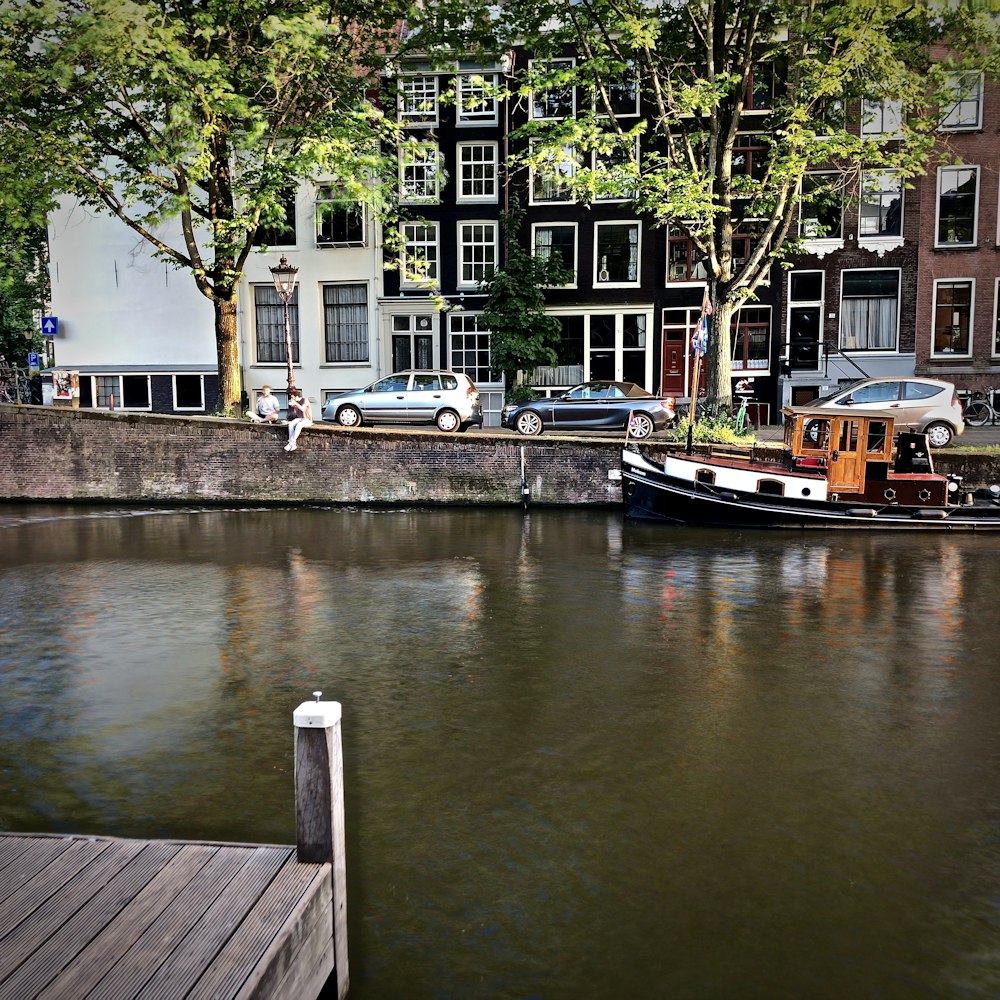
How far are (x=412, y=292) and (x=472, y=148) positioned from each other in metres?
5.22

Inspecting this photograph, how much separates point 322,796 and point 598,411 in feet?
76.6

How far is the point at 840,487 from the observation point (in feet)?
65.8

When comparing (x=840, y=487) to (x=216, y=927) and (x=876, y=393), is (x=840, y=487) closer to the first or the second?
(x=876, y=393)

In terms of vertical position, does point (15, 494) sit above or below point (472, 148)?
below

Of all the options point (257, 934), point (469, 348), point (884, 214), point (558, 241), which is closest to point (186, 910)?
point (257, 934)

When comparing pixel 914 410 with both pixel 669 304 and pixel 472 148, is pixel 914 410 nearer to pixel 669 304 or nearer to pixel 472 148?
pixel 669 304

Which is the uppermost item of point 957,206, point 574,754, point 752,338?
point 957,206

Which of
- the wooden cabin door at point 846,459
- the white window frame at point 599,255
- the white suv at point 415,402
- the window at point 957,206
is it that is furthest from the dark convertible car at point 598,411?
the window at point 957,206

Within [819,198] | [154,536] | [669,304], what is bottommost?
[154,536]

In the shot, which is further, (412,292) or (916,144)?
(412,292)

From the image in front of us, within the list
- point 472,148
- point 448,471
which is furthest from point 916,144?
point 472,148

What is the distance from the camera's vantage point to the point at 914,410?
2452 cm

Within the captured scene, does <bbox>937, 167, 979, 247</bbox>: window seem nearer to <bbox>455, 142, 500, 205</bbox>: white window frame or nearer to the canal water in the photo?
<bbox>455, 142, 500, 205</bbox>: white window frame

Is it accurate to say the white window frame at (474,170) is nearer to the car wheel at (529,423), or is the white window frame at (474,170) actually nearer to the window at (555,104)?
the window at (555,104)
